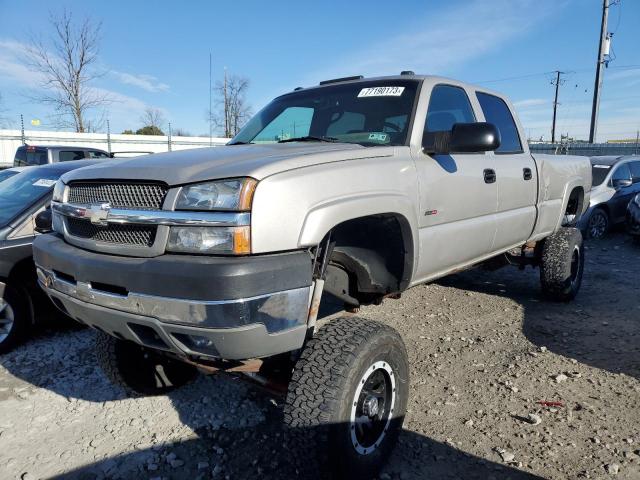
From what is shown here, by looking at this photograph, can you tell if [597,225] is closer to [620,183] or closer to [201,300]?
[620,183]

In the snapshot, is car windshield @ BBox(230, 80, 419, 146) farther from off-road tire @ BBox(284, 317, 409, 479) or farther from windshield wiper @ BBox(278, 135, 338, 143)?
off-road tire @ BBox(284, 317, 409, 479)

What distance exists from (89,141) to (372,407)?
22.2 m

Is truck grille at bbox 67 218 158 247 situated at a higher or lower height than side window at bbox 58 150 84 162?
lower

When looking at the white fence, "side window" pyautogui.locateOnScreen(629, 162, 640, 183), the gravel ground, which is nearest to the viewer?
the gravel ground

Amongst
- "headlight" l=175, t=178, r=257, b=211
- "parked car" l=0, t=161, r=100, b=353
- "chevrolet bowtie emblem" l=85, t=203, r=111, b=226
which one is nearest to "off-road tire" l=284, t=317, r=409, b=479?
"headlight" l=175, t=178, r=257, b=211

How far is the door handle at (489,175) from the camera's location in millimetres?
3391

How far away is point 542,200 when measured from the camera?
436cm

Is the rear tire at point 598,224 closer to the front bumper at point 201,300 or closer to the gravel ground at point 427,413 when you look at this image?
the gravel ground at point 427,413

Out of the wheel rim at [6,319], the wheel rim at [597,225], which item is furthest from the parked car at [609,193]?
the wheel rim at [6,319]

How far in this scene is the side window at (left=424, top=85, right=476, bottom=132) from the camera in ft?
10.3

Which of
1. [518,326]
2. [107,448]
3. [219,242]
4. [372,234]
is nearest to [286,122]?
[372,234]

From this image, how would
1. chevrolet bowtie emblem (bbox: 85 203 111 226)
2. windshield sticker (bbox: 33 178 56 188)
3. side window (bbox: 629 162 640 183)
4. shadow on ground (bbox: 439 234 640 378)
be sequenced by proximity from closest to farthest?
1. chevrolet bowtie emblem (bbox: 85 203 111 226)
2. shadow on ground (bbox: 439 234 640 378)
3. windshield sticker (bbox: 33 178 56 188)
4. side window (bbox: 629 162 640 183)

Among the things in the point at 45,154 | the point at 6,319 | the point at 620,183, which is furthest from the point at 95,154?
the point at 620,183

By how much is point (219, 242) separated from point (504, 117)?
11.0ft
